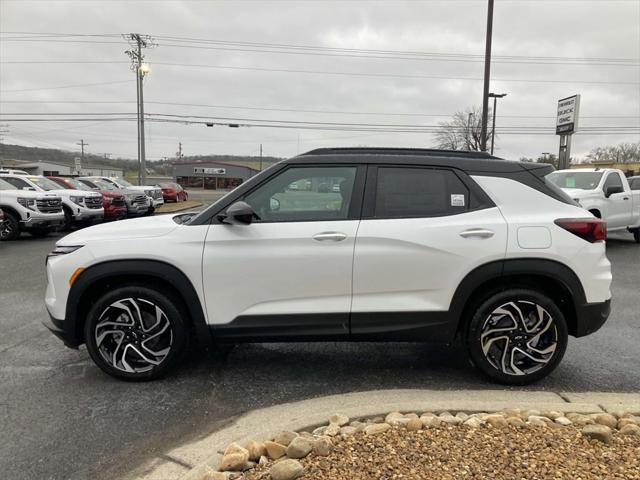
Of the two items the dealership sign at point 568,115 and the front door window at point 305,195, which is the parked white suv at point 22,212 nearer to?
the front door window at point 305,195

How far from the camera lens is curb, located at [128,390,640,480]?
8.82 feet

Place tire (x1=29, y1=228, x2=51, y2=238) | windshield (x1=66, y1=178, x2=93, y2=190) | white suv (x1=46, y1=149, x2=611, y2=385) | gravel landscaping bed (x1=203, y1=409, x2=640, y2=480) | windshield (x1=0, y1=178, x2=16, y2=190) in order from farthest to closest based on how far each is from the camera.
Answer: windshield (x1=66, y1=178, x2=93, y2=190)
windshield (x1=0, y1=178, x2=16, y2=190)
tire (x1=29, y1=228, x2=51, y2=238)
white suv (x1=46, y1=149, x2=611, y2=385)
gravel landscaping bed (x1=203, y1=409, x2=640, y2=480)

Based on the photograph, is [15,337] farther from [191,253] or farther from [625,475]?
[625,475]

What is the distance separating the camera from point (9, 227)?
12.3 meters

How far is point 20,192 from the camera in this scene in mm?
12336

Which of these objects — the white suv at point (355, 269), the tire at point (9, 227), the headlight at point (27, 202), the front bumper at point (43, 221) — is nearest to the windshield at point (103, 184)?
the front bumper at point (43, 221)

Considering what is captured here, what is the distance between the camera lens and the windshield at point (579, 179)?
11.2m

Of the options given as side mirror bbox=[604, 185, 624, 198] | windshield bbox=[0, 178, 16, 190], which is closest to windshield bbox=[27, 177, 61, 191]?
windshield bbox=[0, 178, 16, 190]

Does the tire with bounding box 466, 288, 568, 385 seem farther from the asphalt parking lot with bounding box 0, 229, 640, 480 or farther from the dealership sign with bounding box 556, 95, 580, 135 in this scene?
the dealership sign with bounding box 556, 95, 580, 135

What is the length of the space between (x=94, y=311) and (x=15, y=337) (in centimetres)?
197

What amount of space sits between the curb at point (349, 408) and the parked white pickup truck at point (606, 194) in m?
8.34

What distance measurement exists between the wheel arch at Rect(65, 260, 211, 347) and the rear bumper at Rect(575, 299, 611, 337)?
2.84 meters

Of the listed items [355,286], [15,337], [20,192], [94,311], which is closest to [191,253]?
[94,311]

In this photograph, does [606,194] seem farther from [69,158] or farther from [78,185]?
[69,158]
